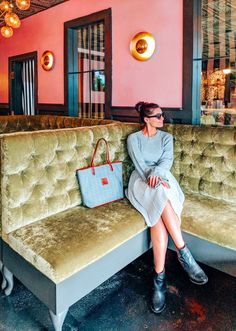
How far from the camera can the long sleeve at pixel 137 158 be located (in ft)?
7.64

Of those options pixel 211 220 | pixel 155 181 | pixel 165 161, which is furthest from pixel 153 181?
pixel 211 220

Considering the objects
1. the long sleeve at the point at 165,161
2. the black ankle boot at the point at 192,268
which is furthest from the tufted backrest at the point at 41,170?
the black ankle boot at the point at 192,268

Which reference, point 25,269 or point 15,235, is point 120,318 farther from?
point 15,235

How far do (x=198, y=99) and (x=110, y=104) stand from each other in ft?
4.06

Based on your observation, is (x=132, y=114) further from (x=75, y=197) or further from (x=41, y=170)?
(x=41, y=170)

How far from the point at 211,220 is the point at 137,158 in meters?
0.77

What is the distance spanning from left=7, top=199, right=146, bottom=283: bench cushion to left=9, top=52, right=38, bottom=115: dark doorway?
175 inches

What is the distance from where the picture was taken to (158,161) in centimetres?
244

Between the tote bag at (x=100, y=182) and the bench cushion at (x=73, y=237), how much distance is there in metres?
0.10

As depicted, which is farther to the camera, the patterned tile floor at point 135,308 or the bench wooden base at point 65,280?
the patterned tile floor at point 135,308

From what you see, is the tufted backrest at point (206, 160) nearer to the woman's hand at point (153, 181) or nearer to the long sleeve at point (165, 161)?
the long sleeve at point (165, 161)

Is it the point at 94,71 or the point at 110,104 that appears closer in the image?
the point at 110,104

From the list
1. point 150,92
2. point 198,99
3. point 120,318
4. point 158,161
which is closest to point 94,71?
point 150,92

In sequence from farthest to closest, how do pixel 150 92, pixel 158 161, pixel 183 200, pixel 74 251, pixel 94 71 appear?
1. pixel 94 71
2. pixel 150 92
3. pixel 158 161
4. pixel 183 200
5. pixel 74 251
